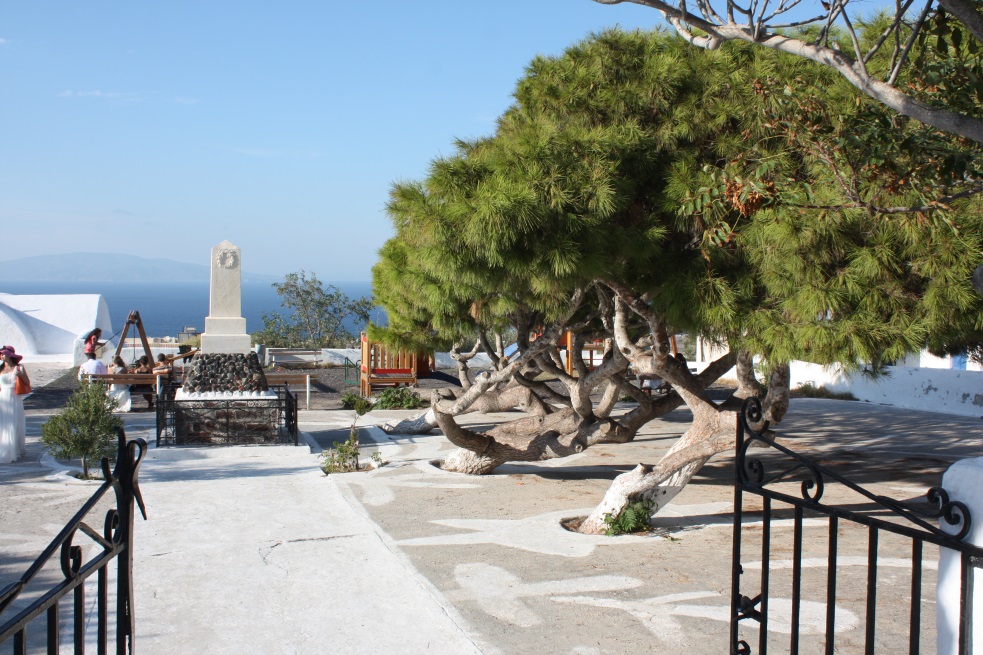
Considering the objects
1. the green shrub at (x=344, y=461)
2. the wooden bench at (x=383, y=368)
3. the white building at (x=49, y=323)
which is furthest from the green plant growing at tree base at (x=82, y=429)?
the white building at (x=49, y=323)

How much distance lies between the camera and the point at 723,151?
22.4ft

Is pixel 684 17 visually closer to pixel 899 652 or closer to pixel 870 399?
pixel 899 652

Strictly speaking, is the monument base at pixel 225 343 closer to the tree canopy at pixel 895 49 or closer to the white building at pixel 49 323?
the white building at pixel 49 323

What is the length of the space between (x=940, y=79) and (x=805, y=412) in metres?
14.0

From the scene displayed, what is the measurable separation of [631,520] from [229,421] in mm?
7267

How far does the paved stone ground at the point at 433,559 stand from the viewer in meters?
5.22

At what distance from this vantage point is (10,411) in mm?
10758

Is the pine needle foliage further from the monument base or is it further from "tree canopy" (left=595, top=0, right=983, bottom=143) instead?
the monument base

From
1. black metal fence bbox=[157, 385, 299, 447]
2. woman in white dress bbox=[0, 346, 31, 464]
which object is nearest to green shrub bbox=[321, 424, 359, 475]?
black metal fence bbox=[157, 385, 299, 447]

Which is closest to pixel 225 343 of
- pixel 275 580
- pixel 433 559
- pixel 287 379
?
pixel 287 379

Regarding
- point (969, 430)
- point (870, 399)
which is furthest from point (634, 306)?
point (870, 399)

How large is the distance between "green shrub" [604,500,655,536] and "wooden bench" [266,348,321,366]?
18414mm

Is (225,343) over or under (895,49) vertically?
under

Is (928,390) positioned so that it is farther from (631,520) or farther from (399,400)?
(631,520)
